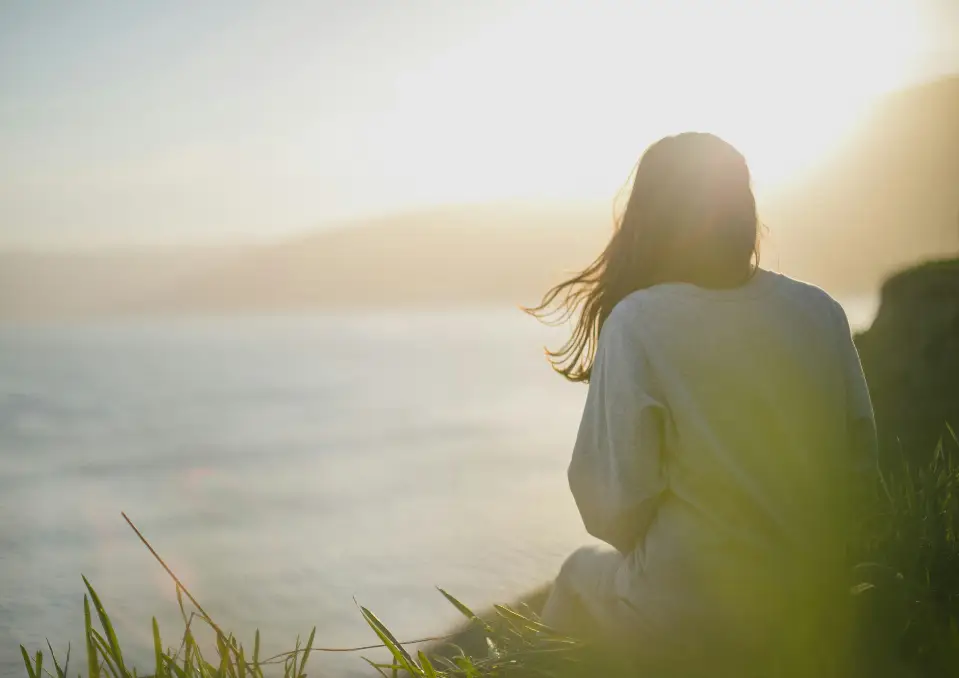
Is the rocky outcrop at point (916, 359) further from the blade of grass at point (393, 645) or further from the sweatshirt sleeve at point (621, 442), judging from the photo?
the blade of grass at point (393, 645)

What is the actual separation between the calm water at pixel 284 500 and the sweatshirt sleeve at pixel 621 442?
456 centimetres

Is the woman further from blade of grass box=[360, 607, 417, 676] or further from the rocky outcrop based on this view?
the rocky outcrop

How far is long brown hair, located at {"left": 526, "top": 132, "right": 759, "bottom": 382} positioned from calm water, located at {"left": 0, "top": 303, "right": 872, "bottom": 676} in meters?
4.36

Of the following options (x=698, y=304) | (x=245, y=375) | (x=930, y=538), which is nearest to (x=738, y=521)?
(x=698, y=304)

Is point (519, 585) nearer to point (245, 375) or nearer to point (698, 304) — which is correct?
point (698, 304)

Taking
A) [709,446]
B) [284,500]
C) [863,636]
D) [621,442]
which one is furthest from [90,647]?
[284,500]

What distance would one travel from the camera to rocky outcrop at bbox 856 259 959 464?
17.5ft

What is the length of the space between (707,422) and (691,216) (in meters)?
0.57

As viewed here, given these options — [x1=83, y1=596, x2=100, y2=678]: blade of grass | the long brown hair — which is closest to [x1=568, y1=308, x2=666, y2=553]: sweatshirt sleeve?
the long brown hair

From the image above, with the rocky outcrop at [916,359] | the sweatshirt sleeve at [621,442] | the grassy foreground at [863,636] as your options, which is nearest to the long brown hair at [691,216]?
the sweatshirt sleeve at [621,442]

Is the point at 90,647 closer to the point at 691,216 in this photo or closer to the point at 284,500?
the point at 691,216

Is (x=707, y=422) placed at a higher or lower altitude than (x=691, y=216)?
lower

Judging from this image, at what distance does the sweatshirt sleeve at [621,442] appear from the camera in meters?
2.38

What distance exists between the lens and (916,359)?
221 inches
